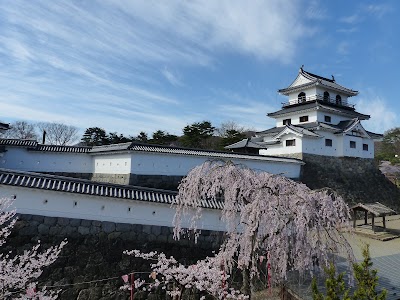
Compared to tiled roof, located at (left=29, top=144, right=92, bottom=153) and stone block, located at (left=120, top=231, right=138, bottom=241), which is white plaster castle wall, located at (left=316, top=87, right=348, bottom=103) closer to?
tiled roof, located at (left=29, top=144, right=92, bottom=153)

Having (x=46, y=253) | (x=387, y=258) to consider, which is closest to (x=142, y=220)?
(x=46, y=253)

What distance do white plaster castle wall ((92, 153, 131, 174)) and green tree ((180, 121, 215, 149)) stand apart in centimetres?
1435

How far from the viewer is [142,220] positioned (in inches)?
333

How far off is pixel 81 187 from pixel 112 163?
5.62 m

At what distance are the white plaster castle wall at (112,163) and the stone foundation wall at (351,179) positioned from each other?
11.1m

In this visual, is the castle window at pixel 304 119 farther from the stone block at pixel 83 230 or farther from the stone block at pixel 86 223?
the stone block at pixel 83 230

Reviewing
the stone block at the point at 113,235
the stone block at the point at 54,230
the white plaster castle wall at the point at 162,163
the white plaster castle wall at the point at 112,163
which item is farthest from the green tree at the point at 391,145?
the stone block at the point at 54,230

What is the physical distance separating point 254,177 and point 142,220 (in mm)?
3782

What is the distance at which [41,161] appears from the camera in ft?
45.0

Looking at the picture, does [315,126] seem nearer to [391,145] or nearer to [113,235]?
[113,235]

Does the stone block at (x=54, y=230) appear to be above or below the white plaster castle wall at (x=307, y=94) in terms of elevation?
below

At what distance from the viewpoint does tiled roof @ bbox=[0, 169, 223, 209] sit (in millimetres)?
7430

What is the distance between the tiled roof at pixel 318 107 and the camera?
74.3 feet

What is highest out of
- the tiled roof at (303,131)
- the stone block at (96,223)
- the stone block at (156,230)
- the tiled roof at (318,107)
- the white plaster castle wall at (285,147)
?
the tiled roof at (318,107)
